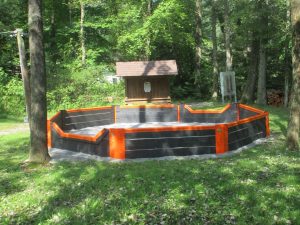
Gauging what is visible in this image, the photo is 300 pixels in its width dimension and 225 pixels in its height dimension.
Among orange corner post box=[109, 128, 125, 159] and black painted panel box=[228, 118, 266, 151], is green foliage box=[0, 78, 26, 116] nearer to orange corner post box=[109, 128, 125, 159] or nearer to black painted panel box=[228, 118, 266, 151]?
A: orange corner post box=[109, 128, 125, 159]

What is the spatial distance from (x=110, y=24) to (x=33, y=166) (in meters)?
31.3

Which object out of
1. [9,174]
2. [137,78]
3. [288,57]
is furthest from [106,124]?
[288,57]

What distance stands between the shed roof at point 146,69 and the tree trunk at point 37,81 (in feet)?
64.2

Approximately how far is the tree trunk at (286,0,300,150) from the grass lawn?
0.80 m

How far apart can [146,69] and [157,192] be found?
79.3 ft

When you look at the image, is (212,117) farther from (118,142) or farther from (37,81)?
(37,81)

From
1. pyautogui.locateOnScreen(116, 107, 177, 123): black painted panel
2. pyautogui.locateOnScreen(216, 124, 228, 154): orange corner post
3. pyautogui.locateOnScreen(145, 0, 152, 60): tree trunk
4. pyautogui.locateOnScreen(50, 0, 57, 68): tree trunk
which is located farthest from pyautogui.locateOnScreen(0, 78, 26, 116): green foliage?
pyautogui.locateOnScreen(216, 124, 228, 154): orange corner post

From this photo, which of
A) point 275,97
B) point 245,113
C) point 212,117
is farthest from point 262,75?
point 275,97

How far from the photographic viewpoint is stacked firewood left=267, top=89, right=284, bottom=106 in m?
36.8

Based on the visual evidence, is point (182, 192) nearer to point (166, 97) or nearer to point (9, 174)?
point (9, 174)

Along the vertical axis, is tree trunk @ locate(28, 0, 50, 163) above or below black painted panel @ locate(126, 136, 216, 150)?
above

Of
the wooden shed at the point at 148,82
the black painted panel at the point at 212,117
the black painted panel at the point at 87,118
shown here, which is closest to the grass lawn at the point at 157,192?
the black painted panel at the point at 87,118

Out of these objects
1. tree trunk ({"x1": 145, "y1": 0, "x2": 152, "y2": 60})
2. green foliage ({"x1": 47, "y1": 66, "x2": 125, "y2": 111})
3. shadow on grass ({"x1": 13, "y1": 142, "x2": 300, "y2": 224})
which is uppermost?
tree trunk ({"x1": 145, "y1": 0, "x2": 152, "y2": 60})

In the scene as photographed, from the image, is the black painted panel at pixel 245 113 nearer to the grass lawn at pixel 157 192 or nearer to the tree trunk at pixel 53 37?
the grass lawn at pixel 157 192
